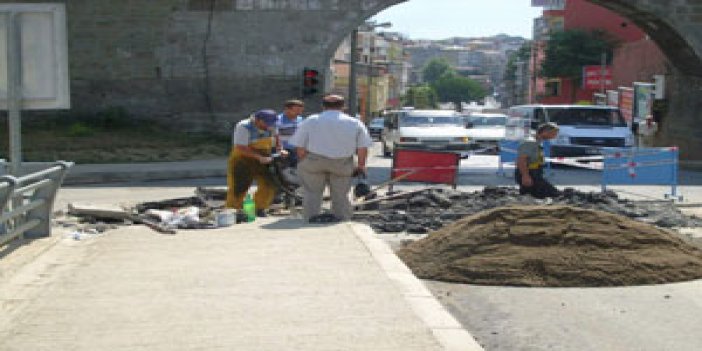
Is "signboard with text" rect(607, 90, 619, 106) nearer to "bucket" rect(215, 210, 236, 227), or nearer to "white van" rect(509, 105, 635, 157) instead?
"white van" rect(509, 105, 635, 157)

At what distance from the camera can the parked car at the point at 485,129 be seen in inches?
1251

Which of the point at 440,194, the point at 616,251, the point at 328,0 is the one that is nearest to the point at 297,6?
the point at 328,0

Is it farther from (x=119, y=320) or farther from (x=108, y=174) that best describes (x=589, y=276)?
(x=108, y=174)

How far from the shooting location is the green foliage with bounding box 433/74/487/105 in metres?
196

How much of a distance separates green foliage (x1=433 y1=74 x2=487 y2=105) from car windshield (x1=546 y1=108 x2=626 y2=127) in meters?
167

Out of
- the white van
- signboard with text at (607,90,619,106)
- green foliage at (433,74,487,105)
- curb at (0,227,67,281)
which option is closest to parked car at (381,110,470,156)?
the white van

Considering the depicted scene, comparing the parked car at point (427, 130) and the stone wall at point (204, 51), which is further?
the stone wall at point (204, 51)

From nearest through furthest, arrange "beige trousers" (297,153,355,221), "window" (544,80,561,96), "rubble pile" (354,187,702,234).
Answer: "beige trousers" (297,153,355,221) < "rubble pile" (354,187,702,234) < "window" (544,80,561,96)

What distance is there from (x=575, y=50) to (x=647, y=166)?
5568 cm

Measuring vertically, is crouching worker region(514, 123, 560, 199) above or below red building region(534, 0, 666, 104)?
below

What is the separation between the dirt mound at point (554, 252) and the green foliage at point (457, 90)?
18674cm

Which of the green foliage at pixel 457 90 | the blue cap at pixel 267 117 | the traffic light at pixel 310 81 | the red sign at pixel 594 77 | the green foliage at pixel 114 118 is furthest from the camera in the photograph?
the green foliage at pixel 457 90

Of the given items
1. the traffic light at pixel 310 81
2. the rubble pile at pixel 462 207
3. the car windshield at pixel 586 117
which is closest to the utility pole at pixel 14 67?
the rubble pile at pixel 462 207

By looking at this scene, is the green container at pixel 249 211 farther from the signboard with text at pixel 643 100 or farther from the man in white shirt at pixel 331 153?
the signboard with text at pixel 643 100
